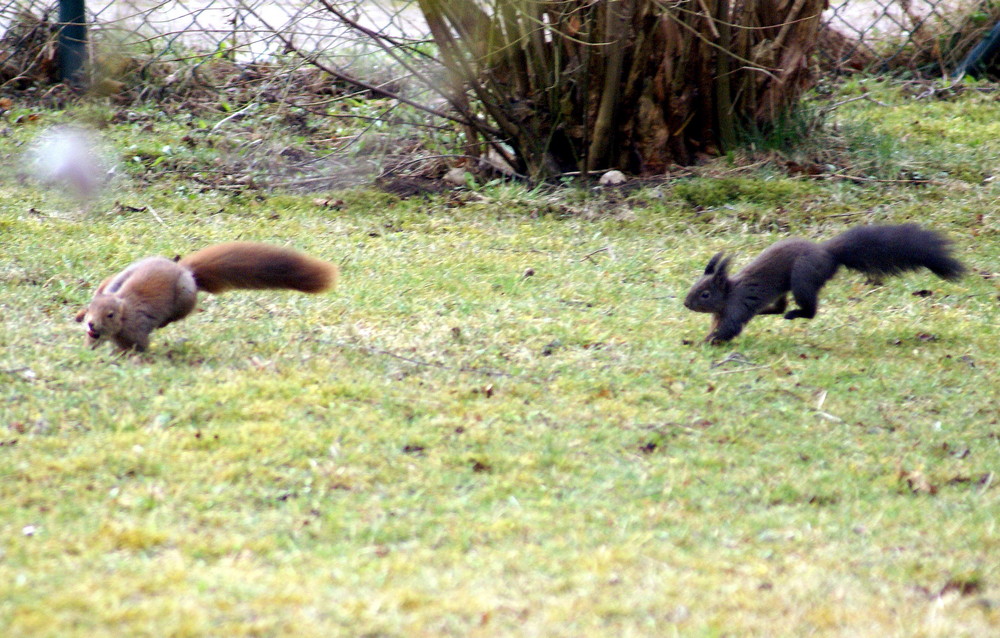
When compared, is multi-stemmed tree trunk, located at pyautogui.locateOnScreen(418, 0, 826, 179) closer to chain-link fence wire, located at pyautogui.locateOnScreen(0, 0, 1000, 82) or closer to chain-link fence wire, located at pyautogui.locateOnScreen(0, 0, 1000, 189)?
chain-link fence wire, located at pyautogui.locateOnScreen(0, 0, 1000, 189)

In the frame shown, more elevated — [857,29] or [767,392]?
[857,29]

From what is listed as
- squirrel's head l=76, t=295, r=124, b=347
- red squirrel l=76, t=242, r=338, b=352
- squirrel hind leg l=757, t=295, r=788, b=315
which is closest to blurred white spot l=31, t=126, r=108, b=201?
red squirrel l=76, t=242, r=338, b=352

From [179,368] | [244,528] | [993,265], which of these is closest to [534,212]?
[993,265]

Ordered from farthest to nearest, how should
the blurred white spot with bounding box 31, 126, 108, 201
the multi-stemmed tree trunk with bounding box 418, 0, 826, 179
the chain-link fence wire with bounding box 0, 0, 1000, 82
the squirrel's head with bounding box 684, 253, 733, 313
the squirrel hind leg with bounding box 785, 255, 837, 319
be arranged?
the chain-link fence wire with bounding box 0, 0, 1000, 82
the blurred white spot with bounding box 31, 126, 108, 201
the multi-stemmed tree trunk with bounding box 418, 0, 826, 179
the squirrel's head with bounding box 684, 253, 733, 313
the squirrel hind leg with bounding box 785, 255, 837, 319

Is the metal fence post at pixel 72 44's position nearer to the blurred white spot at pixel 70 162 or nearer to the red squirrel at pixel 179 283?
the blurred white spot at pixel 70 162

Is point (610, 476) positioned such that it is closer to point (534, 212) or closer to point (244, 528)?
point (244, 528)

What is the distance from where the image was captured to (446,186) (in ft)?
28.5

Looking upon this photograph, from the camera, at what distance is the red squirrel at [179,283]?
4.80 m

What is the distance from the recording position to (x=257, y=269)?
503 cm

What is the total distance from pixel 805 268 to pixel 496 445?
2322mm

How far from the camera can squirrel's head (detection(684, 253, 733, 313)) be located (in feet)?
18.6

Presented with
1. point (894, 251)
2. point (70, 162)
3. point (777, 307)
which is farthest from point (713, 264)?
point (70, 162)

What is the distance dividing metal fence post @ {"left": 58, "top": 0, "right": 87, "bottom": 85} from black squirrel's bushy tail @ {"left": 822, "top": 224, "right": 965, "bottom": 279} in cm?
743

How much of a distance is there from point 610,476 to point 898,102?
810 centimetres
